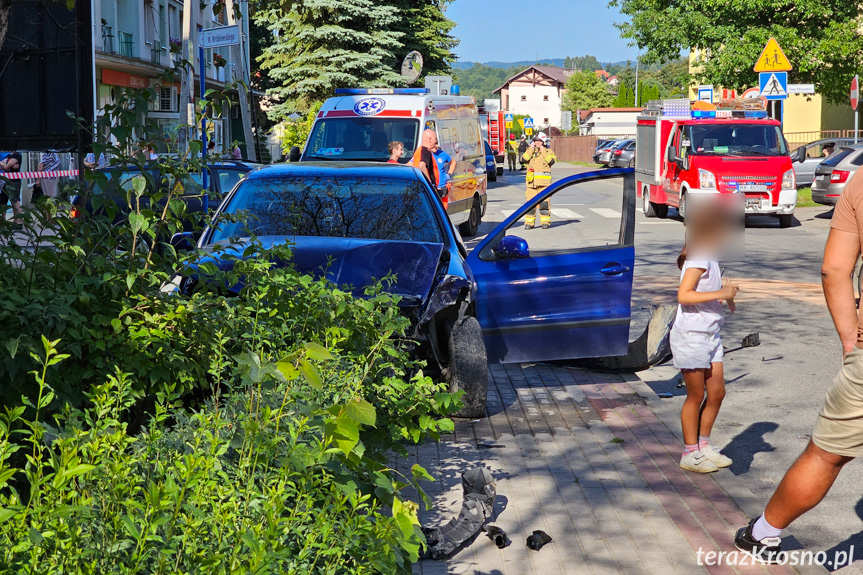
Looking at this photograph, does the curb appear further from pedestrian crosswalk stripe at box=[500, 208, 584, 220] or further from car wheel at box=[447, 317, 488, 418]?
pedestrian crosswalk stripe at box=[500, 208, 584, 220]

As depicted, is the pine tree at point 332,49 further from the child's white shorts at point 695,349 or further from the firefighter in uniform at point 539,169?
the child's white shorts at point 695,349

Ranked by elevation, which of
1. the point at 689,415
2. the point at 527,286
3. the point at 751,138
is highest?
the point at 751,138

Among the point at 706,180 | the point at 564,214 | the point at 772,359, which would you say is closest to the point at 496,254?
the point at 772,359

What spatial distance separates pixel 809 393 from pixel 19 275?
5.83 m

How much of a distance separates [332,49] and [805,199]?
2011 centimetres

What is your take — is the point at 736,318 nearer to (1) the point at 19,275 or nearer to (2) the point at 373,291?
(2) the point at 373,291

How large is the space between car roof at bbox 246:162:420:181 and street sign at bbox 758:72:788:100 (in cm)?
1703

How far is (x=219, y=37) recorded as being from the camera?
13180 millimetres

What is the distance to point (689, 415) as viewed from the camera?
5238mm

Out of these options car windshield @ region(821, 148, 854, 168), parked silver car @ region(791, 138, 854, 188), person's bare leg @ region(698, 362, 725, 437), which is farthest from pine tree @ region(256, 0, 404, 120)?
person's bare leg @ region(698, 362, 725, 437)

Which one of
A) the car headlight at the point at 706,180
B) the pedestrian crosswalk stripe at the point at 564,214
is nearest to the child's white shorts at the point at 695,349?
the car headlight at the point at 706,180

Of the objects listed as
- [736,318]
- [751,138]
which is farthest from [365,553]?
[751,138]

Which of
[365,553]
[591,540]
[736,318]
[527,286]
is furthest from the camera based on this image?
[736,318]

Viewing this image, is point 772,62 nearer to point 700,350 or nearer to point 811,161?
point 811,161
